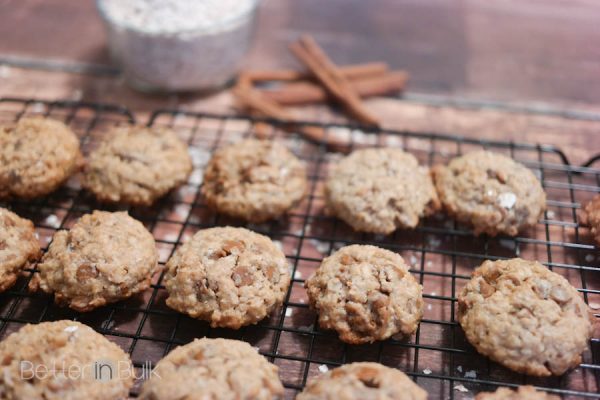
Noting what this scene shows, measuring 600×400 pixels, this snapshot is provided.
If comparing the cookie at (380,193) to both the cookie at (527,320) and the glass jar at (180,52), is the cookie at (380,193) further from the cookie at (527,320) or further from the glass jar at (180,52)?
the glass jar at (180,52)

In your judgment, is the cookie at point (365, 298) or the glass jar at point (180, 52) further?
the glass jar at point (180, 52)

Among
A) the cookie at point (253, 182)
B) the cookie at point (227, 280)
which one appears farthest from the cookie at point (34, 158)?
the cookie at point (227, 280)

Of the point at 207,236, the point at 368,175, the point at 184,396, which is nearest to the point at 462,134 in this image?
the point at 368,175

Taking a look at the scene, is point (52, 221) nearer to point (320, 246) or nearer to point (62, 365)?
point (62, 365)

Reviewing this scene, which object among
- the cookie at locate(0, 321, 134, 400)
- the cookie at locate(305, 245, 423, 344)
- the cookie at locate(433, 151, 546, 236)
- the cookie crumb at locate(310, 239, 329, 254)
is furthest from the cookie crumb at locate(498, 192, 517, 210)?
the cookie at locate(0, 321, 134, 400)

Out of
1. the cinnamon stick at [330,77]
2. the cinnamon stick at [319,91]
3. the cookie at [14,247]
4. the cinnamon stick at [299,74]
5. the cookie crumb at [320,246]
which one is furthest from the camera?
the cinnamon stick at [299,74]

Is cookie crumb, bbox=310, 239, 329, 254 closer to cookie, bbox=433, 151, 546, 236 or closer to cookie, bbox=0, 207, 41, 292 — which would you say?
cookie, bbox=433, 151, 546, 236

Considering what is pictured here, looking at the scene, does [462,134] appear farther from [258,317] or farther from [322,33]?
[258,317]
